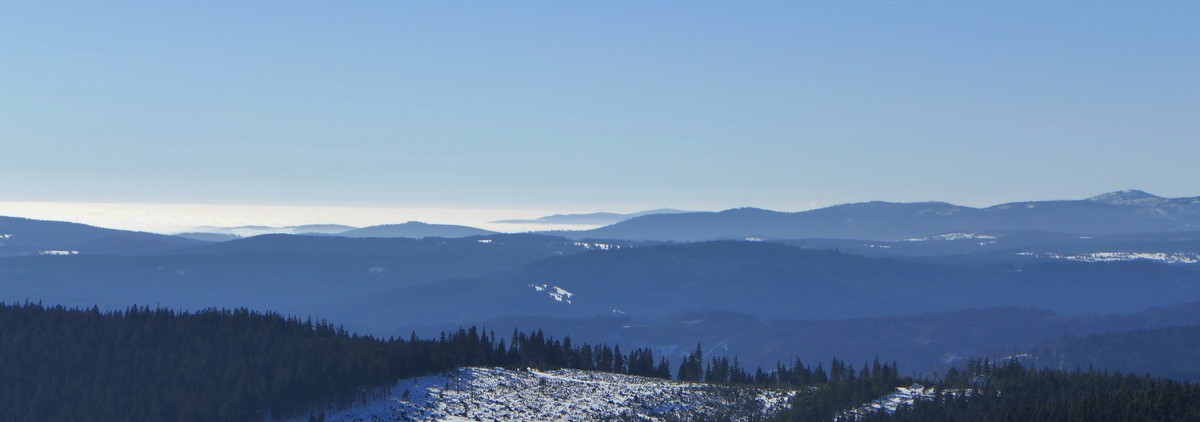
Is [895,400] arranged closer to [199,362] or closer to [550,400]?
[550,400]

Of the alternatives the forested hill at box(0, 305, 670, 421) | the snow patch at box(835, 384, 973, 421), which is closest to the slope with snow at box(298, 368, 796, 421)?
the forested hill at box(0, 305, 670, 421)

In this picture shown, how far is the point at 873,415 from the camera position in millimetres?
134500

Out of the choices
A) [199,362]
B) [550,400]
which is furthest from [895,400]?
[199,362]

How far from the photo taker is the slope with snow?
131 metres

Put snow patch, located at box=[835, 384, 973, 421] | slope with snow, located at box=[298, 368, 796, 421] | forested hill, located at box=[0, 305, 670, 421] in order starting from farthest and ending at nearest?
1. forested hill, located at box=[0, 305, 670, 421]
2. snow patch, located at box=[835, 384, 973, 421]
3. slope with snow, located at box=[298, 368, 796, 421]

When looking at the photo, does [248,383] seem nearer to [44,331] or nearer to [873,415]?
[44,331]

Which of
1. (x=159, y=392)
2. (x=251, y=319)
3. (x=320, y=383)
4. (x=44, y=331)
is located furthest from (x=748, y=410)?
(x=44, y=331)

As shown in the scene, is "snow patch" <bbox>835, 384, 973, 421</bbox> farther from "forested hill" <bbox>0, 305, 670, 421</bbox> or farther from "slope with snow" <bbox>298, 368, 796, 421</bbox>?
"forested hill" <bbox>0, 305, 670, 421</bbox>

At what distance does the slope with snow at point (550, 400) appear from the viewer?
131m

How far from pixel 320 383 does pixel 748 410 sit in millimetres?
43212

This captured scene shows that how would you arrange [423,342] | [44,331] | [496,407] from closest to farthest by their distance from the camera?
[496,407] < [423,342] < [44,331]

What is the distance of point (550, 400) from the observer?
13875 centimetres

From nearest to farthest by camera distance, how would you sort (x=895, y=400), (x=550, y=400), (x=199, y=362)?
(x=550, y=400), (x=895, y=400), (x=199, y=362)

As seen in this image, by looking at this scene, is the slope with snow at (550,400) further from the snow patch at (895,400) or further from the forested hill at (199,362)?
the snow patch at (895,400)
